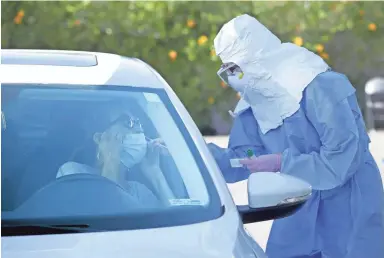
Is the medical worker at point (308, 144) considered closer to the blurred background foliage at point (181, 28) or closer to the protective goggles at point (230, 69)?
the protective goggles at point (230, 69)

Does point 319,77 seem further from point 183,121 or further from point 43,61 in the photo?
point 43,61

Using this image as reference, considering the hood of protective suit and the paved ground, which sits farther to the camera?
the paved ground

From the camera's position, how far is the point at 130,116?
3.81 meters

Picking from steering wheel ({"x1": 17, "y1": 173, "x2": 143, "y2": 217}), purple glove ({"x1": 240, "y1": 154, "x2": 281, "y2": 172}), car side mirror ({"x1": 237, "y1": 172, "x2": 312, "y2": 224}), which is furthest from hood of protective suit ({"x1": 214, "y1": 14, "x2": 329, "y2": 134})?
steering wheel ({"x1": 17, "y1": 173, "x2": 143, "y2": 217})

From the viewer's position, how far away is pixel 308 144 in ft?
13.6

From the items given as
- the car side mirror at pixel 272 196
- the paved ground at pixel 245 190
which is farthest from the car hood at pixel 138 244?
the paved ground at pixel 245 190

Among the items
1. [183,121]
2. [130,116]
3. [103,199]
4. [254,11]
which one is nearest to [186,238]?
[103,199]

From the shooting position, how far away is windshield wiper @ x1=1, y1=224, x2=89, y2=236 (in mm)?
2951

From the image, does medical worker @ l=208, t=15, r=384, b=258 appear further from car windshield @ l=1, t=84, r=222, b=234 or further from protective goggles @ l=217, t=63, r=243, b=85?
car windshield @ l=1, t=84, r=222, b=234

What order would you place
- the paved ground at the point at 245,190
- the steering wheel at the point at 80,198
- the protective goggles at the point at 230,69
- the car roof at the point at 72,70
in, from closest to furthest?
the steering wheel at the point at 80,198 → the car roof at the point at 72,70 → the protective goggles at the point at 230,69 → the paved ground at the point at 245,190

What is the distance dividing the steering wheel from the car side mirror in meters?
0.37

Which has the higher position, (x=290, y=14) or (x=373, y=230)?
(x=373, y=230)

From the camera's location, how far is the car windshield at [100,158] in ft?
10.4

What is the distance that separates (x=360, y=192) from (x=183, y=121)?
99cm
